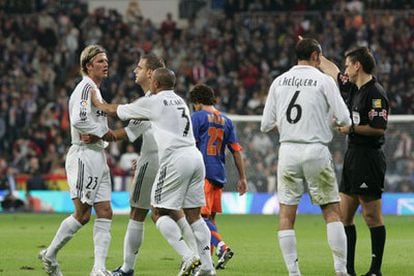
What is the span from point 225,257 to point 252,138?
13333mm

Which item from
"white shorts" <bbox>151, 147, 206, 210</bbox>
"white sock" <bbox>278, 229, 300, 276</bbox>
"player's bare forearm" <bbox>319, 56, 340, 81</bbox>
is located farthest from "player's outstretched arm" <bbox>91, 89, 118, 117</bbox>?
"player's bare forearm" <bbox>319, 56, 340, 81</bbox>

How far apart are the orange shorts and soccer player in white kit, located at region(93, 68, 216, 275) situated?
2064 millimetres

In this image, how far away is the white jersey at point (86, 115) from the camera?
1074cm

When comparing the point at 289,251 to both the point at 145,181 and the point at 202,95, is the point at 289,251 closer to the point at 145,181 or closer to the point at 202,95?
the point at 145,181

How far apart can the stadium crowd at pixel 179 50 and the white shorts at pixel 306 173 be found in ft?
57.8

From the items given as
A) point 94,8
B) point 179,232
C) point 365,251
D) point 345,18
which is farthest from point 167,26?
point 179,232

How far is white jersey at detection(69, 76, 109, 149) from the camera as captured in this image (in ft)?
35.2

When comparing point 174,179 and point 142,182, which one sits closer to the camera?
point 174,179

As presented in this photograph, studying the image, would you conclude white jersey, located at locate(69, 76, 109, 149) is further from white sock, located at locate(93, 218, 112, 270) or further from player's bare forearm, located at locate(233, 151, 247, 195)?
player's bare forearm, located at locate(233, 151, 247, 195)

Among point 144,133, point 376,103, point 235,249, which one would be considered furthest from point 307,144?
point 235,249

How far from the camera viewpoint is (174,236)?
10.5 metres

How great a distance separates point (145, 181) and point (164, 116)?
97 cm

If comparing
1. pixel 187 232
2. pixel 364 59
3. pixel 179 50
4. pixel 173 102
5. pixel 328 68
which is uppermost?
pixel 364 59

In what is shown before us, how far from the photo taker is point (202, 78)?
31.4 m
